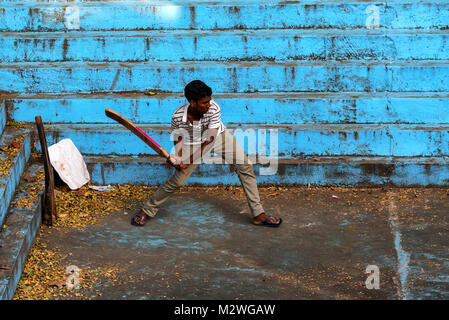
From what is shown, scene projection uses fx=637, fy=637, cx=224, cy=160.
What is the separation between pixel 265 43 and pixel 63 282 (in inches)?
161

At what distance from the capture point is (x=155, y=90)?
7.65 metres

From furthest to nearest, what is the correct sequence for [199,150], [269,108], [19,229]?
[269,108], [199,150], [19,229]

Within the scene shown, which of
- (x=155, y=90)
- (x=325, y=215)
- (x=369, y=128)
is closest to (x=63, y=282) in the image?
(x=325, y=215)

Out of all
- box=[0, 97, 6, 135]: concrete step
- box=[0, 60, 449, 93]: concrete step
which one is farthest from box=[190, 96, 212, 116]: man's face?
box=[0, 97, 6, 135]: concrete step

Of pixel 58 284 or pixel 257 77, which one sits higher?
pixel 257 77

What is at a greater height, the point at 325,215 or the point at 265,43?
the point at 265,43

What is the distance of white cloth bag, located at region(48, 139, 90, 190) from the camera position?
22.6ft

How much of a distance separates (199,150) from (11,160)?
1.95 m

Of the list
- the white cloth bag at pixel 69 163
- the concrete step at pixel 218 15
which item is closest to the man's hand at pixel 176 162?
the white cloth bag at pixel 69 163

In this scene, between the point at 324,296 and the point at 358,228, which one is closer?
the point at 324,296

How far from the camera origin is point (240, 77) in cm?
759

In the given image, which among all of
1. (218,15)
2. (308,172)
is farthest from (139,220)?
(218,15)

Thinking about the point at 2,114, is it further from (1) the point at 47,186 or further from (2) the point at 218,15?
(2) the point at 218,15

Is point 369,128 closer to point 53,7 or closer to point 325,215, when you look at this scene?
point 325,215
